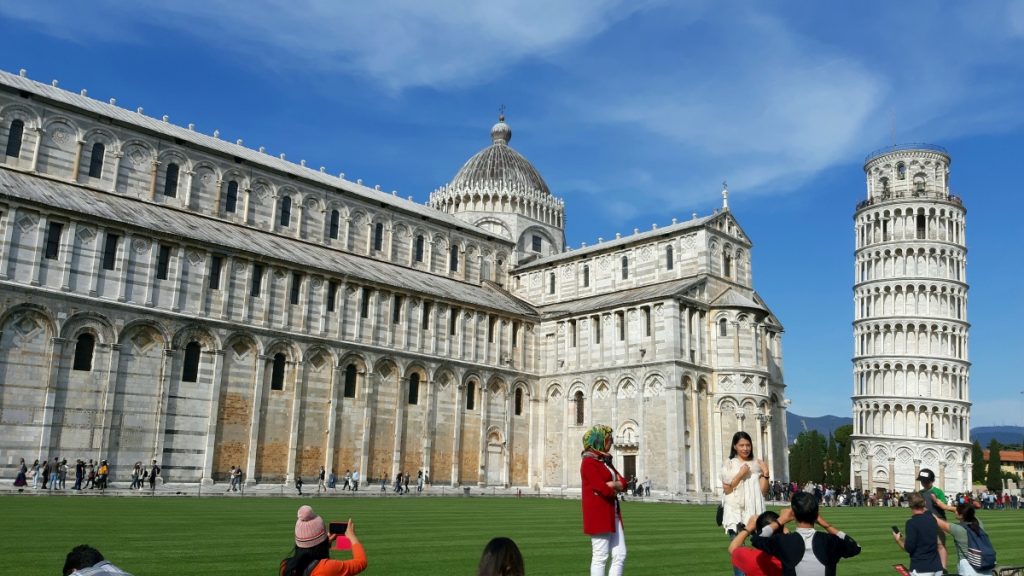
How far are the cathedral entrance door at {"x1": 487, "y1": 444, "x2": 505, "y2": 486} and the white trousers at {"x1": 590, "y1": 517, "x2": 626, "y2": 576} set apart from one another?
4112 centimetres

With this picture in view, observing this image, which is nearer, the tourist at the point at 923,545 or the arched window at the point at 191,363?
the tourist at the point at 923,545

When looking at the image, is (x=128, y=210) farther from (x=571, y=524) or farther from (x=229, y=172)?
(x=571, y=524)

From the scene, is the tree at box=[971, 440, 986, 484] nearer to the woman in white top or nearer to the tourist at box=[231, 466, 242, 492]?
the tourist at box=[231, 466, 242, 492]

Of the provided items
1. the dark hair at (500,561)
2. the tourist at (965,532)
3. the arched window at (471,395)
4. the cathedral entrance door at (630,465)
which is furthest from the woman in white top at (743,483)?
the arched window at (471,395)

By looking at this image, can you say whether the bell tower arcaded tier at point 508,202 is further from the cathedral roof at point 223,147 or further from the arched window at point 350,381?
the arched window at point 350,381

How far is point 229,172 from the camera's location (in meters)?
45.1

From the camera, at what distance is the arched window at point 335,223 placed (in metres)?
49.8

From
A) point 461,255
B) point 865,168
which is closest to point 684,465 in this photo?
point 461,255

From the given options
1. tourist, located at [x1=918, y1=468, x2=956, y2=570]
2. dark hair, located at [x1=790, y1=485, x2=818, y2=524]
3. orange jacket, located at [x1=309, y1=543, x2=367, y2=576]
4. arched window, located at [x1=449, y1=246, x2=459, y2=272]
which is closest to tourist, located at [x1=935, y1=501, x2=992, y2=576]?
tourist, located at [x1=918, y1=468, x2=956, y2=570]

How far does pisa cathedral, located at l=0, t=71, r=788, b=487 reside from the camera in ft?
111

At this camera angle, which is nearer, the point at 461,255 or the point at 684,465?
the point at 684,465

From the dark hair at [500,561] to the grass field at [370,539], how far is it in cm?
682

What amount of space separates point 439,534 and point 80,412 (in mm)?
23059

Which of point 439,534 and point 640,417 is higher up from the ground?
point 640,417
